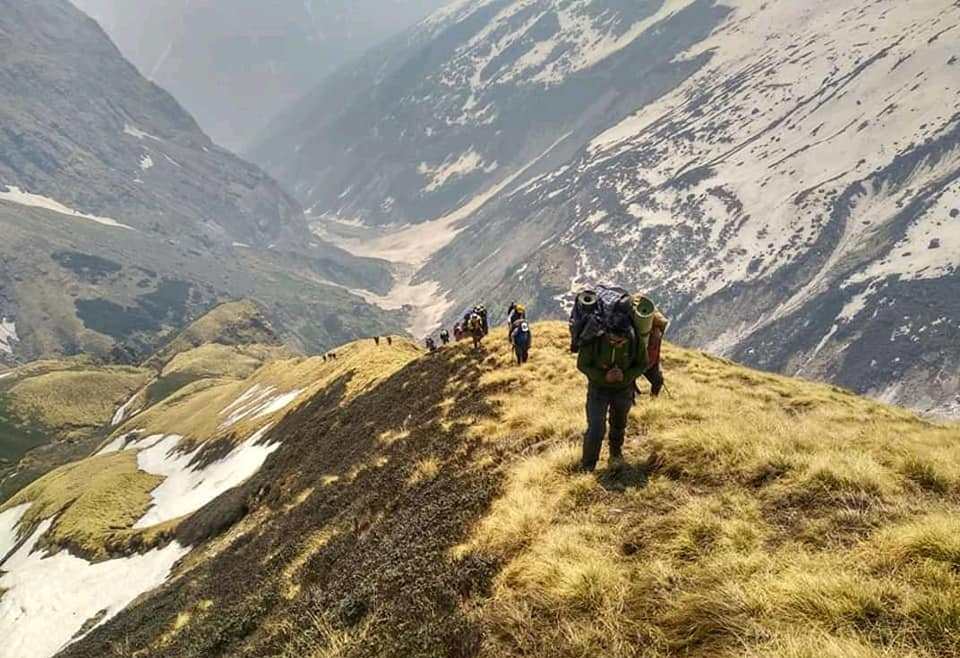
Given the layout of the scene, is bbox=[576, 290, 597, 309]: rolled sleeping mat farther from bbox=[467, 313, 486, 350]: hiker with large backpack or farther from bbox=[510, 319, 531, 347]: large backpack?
bbox=[467, 313, 486, 350]: hiker with large backpack

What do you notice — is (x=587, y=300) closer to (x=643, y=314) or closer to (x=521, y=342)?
(x=643, y=314)

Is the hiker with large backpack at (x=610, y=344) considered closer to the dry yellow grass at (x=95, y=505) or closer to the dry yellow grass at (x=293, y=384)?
the dry yellow grass at (x=293, y=384)

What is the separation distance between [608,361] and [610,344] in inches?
11.6

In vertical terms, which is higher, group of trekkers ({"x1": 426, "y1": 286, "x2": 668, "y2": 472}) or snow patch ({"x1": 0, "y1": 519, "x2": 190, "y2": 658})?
group of trekkers ({"x1": 426, "y1": 286, "x2": 668, "y2": 472})

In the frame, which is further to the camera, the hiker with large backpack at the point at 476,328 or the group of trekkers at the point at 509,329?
the hiker with large backpack at the point at 476,328

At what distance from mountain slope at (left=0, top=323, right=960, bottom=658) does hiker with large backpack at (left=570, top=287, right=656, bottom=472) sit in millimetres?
1169

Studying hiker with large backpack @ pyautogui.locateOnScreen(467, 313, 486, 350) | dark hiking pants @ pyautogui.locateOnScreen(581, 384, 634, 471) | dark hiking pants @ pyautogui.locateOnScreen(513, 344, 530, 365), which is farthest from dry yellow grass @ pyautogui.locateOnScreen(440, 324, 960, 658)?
hiker with large backpack @ pyautogui.locateOnScreen(467, 313, 486, 350)

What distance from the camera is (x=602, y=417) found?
10625mm

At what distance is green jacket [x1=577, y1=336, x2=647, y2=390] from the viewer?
10.2 meters

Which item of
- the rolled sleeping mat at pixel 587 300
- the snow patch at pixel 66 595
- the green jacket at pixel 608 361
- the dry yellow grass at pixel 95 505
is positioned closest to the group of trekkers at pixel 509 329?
the rolled sleeping mat at pixel 587 300

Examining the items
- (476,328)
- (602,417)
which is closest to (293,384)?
(476,328)

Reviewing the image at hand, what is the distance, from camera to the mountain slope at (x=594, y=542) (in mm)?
6156

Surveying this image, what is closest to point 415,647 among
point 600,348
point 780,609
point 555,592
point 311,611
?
Result: point 555,592

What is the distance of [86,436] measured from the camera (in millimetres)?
178625
